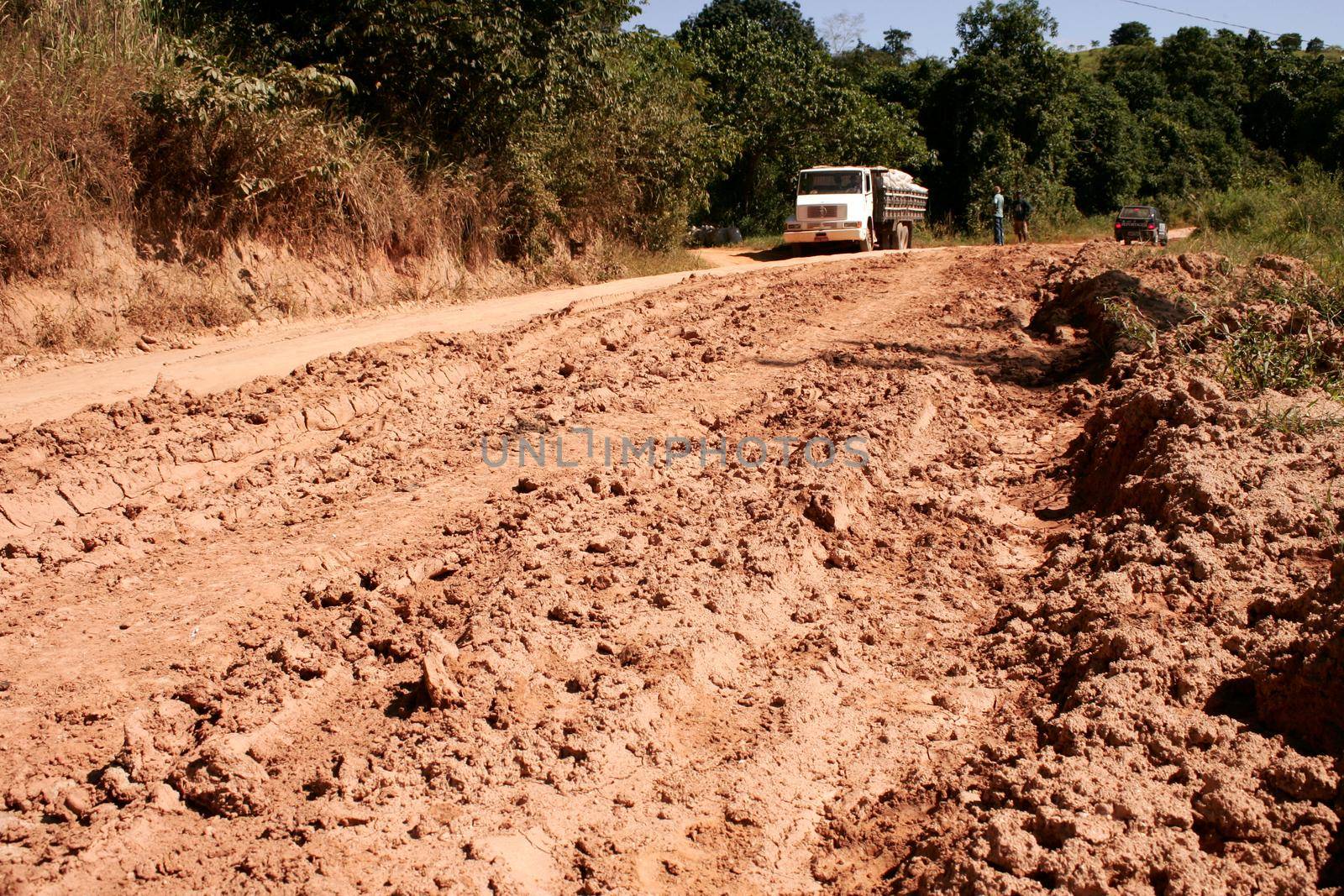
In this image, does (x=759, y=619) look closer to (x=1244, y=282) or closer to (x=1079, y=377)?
(x=1079, y=377)

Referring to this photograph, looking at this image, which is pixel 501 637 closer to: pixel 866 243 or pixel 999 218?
pixel 866 243

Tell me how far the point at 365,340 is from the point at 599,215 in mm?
9532

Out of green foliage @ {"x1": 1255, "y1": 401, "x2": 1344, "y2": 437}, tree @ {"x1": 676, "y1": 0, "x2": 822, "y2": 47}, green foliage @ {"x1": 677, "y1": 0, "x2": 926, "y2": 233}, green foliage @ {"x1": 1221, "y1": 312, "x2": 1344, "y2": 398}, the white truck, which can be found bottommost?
green foliage @ {"x1": 1255, "y1": 401, "x2": 1344, "y2": 437}

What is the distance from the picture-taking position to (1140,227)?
27625mm

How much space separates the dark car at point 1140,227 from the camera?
88.9 ft

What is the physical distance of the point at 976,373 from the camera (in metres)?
8.86

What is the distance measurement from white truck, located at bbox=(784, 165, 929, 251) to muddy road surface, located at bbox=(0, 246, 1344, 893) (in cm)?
1666

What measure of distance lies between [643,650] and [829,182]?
71.6ft

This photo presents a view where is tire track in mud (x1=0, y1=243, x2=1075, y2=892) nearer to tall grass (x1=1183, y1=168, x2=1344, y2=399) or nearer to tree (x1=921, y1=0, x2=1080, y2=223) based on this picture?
tall grass (x1=1183, y1=168, x2=1344, y2=399)

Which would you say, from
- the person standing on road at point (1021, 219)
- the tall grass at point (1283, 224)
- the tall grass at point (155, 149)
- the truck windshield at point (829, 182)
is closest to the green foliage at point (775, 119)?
the truck windshield at point (829, 182)

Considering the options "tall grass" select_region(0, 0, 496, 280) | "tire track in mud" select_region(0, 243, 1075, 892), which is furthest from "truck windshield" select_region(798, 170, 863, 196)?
"tire track in mud" select_region(0, 243, 1075, 892)

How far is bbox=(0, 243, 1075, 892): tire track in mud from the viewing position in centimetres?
318

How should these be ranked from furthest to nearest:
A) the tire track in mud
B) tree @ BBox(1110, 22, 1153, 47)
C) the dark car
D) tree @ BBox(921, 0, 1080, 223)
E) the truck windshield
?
tree @ BBox(1110, 22, 1153, 47) < tree @ BBox(921, 0, 1080, 223) < the dark car < the truck windshield < the tire track in mud

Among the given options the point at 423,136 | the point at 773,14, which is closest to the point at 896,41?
the point at 773,14
